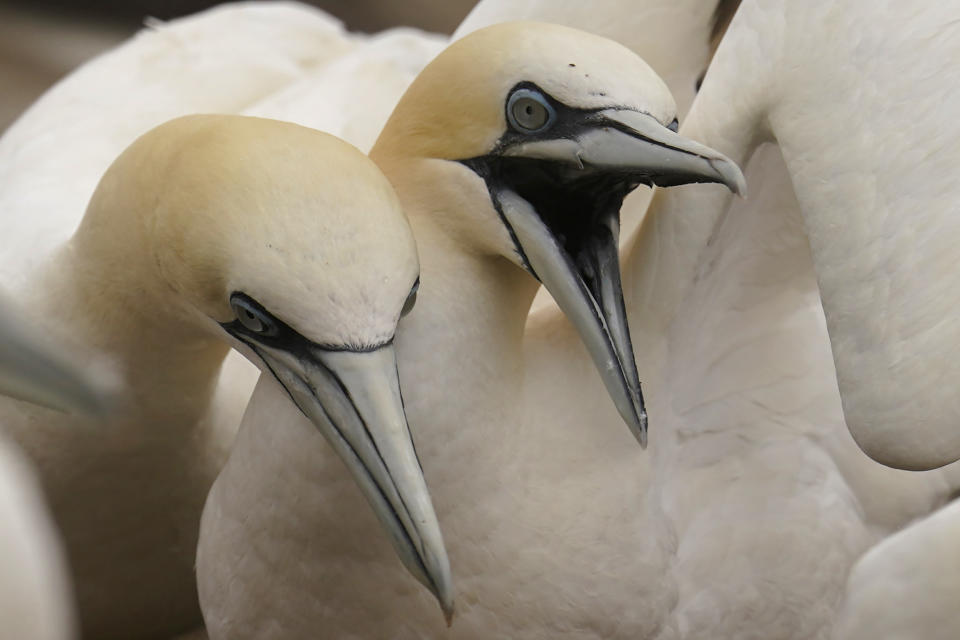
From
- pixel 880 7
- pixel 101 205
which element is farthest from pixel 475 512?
pixel 880 7

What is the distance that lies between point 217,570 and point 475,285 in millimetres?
766

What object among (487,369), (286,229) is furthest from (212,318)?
(487,369)

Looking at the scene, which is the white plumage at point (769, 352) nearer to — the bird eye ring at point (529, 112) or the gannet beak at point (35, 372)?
the bird eye ring at point (529, 112)

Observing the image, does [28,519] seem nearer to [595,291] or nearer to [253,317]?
[253,317]

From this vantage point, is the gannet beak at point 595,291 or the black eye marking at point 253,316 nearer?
the black eye marking at point 253,316

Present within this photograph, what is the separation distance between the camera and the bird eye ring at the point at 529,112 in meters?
3.01

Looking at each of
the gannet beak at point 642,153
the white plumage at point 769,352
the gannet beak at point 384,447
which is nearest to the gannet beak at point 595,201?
the gannet beak at point 642,153

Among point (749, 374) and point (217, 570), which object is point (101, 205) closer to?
point (217, 570)

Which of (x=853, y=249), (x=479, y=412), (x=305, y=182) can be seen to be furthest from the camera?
(x=479, y=412)

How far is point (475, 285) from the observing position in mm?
3197

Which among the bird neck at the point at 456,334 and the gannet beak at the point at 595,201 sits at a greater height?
the gannet beak at the point at 595,201

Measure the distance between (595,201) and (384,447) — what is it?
0.66 m

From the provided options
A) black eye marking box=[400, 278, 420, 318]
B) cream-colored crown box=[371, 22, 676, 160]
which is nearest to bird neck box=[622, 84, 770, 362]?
cream-colored crown box=[371, 22, 676, 160]

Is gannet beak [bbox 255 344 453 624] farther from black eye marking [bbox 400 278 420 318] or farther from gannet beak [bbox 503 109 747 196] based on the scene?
gannet beak [bbox 503 109 747 196]
